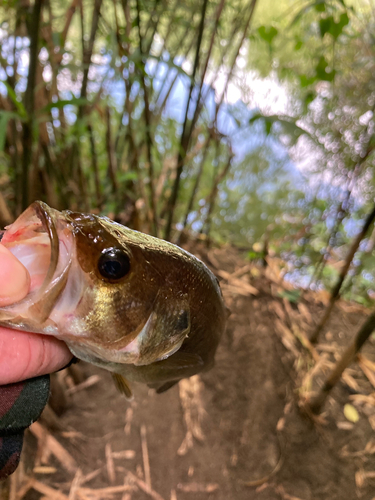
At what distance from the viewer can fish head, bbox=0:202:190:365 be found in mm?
382

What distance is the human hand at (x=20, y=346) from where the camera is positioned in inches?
14.1

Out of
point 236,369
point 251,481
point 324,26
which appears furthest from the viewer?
point 236,369

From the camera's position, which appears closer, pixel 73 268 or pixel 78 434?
pixel 73 268

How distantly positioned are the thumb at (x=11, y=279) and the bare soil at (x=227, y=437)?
3.21ft

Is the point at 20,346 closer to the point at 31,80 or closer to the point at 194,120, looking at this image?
the point at 31,80

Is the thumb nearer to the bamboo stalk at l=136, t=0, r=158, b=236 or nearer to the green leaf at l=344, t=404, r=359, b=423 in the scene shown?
the bamboo stalk at l=136, t=0, r=158, b=236

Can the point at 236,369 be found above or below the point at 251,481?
above

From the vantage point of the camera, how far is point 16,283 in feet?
1.20

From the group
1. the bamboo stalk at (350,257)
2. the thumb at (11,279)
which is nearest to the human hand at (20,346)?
the thumb at (11,279)

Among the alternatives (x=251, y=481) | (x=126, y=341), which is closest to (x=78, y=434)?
(x=251, y=481)

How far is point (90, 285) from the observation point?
409 mm

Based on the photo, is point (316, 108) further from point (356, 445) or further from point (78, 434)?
point (78, 434)

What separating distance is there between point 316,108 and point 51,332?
93.2 inches

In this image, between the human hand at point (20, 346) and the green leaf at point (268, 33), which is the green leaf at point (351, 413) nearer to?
the human hand at point (20, 346)
